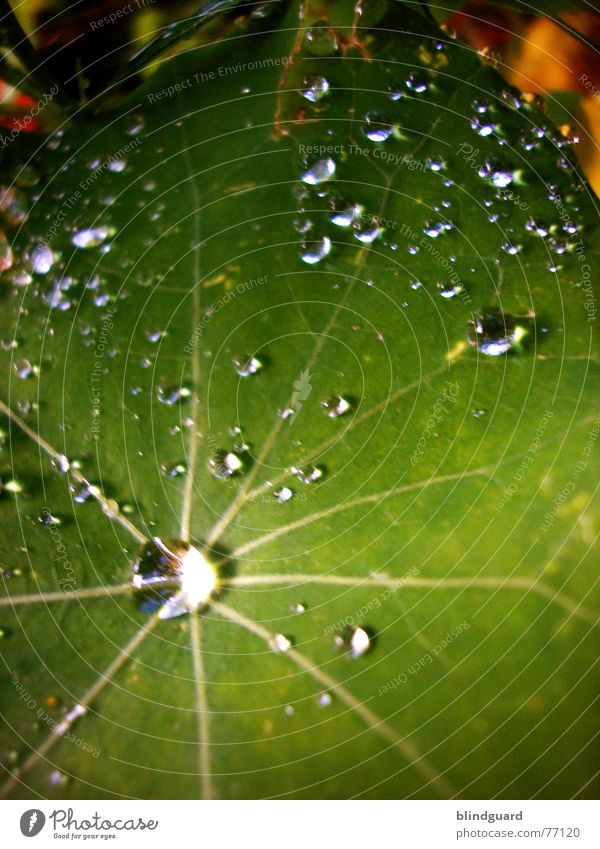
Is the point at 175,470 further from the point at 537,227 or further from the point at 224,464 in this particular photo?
the point at 537,227

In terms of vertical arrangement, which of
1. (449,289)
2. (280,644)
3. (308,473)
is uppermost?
(449,289)

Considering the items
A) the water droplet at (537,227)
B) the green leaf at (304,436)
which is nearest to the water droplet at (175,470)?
the green leaf at (304,436)

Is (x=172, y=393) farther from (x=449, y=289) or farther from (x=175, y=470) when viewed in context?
(x=449, y=289)

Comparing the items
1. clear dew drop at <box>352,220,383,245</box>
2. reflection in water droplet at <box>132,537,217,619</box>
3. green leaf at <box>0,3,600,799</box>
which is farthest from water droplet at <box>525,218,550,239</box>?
reflection in water droplet at <box>132,537,217,619</box>

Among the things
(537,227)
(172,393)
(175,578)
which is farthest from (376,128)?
(175,578)

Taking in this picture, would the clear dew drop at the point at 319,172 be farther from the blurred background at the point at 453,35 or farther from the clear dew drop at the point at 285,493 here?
the clear dew drop at the point at 285,493

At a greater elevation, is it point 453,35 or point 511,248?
point 453,35

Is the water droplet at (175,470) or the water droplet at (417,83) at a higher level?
the water droplet at (417,83)
